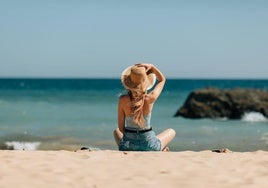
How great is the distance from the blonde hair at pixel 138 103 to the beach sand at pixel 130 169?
0.57 m

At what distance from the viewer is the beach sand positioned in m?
6.76

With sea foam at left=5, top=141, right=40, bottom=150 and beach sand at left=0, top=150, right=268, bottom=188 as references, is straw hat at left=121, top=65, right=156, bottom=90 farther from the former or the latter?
sea foam at left=5, top=141, right=40, bottom=150

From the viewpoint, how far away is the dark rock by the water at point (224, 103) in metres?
30.2

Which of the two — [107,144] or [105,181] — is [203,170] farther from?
[107,144]

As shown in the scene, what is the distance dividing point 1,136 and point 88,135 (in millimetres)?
3075

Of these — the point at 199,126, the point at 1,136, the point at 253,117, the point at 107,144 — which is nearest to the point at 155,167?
the point at 107,144

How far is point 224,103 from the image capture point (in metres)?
31.1

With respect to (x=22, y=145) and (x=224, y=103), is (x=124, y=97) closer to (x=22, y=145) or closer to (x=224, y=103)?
(x=22, y=145)

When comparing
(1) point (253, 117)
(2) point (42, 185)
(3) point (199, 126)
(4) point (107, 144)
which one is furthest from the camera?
(1) point (253, 117)

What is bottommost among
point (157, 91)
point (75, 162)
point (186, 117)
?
point (186, 117)

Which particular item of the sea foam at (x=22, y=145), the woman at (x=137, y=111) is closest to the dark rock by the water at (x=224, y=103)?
the sea foam at (x=22, y=145)

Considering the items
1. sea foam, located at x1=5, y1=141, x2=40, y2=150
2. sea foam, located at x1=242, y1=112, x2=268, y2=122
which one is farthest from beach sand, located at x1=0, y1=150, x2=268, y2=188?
sea foam, located at x1=242, y1=112, x2=268, y2=122

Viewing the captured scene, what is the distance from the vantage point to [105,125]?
2567 cm

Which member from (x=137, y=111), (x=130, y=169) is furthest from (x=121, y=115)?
(x=130, y=169)
